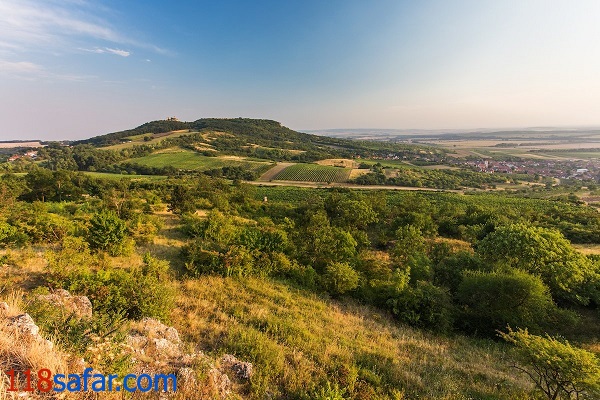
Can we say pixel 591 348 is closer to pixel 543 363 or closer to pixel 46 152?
pixel 543 363

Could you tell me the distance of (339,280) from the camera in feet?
52.1

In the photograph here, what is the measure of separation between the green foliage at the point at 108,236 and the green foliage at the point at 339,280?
1151 centimetres

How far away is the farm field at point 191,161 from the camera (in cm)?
12212

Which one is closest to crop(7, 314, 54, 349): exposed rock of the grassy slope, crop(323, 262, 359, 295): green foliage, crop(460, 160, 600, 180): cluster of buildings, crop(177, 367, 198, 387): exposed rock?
crop(177, 367, 198, 387): exposed rock

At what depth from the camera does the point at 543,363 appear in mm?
7945

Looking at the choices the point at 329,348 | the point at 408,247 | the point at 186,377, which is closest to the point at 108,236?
the point at 186,377

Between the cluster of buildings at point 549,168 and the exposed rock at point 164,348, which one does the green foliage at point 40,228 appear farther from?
the cluster of buildings at point 549,168

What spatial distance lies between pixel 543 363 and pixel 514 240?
12.3 meters

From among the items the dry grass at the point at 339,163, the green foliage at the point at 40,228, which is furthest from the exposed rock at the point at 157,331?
the dry grass at the point at 339,163

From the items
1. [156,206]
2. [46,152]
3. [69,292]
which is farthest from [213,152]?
[69,292]

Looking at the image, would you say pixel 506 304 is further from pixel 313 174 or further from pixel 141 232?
pixel 313 174

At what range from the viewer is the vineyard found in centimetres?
11344

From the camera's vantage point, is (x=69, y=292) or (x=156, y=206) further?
(x=156, y=206)

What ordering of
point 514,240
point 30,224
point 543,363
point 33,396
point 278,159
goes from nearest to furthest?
1. point 33,396
2. point 543,363
3. point 30,224
4. point 514,240
5. point 278,159
